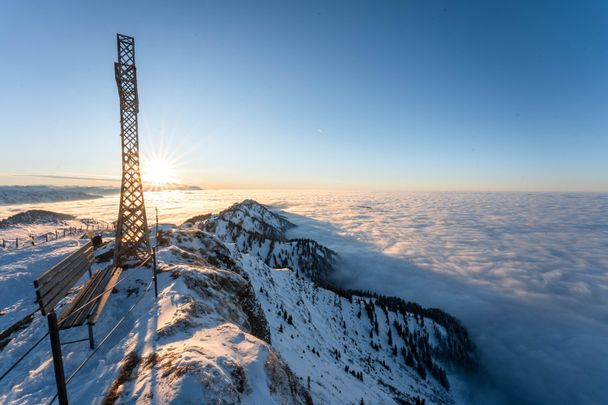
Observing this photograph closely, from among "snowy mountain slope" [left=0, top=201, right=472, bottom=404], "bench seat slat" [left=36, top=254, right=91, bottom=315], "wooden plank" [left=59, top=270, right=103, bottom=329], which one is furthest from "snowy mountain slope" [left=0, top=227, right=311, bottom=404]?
"bench seat slat" [left=36, top=254, right=91, bottom=315]

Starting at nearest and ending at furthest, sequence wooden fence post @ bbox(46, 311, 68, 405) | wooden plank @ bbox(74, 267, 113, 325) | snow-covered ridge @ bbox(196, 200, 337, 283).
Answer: wooden fence post @ bbox(46, 311, 68, 405), wooden plank @ bbox(74, 267, 113, 325), snow-covered ridge @ bbox(196, 200, 337, 283)

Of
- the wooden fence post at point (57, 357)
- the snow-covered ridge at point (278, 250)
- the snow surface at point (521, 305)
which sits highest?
the wooden fence post at point (57, 357)

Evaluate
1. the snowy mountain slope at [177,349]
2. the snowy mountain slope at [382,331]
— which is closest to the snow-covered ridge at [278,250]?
the snowy mountain slope at [382,331]

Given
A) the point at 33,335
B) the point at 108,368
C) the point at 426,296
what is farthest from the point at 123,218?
the point at 426,296

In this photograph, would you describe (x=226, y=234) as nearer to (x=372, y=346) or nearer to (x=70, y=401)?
(x=372, y=346)

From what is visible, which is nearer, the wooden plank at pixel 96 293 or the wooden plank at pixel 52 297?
the wooden plank at pixel 52 297

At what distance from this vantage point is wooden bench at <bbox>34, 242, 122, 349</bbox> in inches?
193

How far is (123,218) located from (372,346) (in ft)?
287

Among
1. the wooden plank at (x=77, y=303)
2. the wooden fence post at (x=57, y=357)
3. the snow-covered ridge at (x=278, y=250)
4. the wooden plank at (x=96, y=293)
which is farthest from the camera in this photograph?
the snow-covered ridge at (x=278, y=250)

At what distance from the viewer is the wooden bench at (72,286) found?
16.1ft

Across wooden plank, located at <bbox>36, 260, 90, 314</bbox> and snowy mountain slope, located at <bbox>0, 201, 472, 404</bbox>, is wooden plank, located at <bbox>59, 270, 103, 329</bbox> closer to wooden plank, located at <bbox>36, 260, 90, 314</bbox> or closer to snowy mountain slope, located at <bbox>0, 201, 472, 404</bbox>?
snowy mountain slope, located at <bbox>0, 201, 472, 404</bbox>

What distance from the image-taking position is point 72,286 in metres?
8.55

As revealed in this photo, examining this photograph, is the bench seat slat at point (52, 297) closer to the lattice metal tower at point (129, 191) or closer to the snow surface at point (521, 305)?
the lattice metal tower at point (129, 191)

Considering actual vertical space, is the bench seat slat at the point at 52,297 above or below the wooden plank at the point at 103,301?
above
